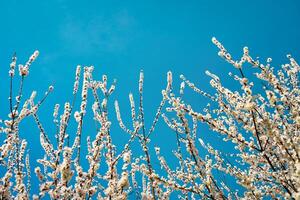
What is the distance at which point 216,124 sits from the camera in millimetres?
4008

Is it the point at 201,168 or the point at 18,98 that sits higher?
the point at 18,98

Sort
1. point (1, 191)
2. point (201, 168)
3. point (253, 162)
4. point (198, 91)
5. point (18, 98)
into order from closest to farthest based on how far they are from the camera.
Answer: point (1, 191)
point (18, 98)
point (201, 168)
point (253, 162)
point (198, 91)

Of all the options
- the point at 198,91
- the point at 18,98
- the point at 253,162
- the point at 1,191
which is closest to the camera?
the point at 1,191

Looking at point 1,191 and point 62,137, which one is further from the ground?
point 62,137

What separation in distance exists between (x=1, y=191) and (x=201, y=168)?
1.99m

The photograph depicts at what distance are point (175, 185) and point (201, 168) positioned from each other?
1.08 feet

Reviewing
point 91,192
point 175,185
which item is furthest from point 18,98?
point 175,185

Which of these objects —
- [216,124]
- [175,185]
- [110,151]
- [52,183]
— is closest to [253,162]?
[216,124]

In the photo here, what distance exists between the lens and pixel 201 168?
3824mm

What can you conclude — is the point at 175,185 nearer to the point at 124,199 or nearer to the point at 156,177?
the point at 156,177

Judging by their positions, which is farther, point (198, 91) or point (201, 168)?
point (198, 91)

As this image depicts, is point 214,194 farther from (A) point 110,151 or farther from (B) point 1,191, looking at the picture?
(B) point 1,191

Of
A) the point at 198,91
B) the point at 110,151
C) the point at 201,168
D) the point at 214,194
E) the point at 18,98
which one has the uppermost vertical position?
the point at 198,91

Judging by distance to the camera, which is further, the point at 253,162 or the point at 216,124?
the point at 253,162
